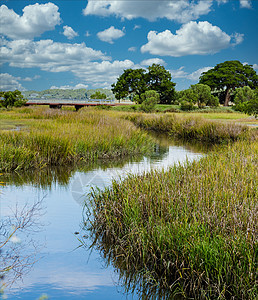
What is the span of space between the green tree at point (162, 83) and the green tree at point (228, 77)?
7.41m

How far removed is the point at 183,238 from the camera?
4453mm

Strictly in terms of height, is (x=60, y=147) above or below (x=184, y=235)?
above

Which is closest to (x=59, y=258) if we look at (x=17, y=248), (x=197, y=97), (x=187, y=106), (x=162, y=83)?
(x=17, y=248)

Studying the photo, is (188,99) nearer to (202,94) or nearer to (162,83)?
(202,94)

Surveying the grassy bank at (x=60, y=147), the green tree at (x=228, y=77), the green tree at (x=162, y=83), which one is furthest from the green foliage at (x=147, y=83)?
the grassy bank at (x=60, y=147)

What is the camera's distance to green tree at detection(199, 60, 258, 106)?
67.8m

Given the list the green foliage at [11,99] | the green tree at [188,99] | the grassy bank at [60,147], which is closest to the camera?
the grassy bank at [60,147]

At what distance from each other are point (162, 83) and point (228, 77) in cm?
1362

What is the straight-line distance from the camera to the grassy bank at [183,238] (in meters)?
4.03

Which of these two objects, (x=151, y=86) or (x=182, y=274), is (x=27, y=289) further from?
(x=151, y=86)

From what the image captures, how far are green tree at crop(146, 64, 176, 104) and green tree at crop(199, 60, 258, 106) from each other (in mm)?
7406

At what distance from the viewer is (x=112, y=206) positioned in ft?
20.3

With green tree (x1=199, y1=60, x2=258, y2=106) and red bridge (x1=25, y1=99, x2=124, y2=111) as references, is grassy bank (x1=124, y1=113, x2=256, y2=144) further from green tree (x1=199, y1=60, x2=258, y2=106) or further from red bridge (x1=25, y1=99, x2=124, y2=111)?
green tree (x1=199, y1=60, x2=258, y2=106)

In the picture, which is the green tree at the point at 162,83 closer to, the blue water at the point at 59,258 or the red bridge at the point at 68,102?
the red bridge at the point at 68,102
